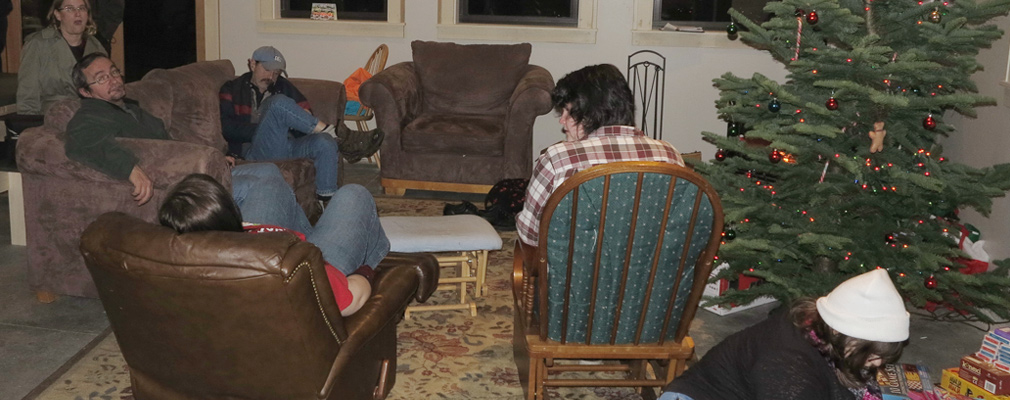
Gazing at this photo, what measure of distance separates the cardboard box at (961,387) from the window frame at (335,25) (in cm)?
437

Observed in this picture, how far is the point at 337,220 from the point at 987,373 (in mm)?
1884

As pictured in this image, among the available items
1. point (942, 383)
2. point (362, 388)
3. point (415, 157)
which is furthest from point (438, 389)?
point (415, 157)

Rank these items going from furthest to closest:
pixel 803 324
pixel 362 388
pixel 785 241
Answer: pixel 785 241 → pixel 362 388 → pixel 803 324

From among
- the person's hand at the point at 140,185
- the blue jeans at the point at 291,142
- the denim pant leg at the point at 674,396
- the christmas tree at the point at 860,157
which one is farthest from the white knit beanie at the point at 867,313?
the blue jeans at the point at 291,142

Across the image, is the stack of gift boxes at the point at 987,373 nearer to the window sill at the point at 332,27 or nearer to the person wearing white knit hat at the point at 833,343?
the person wearing white knit hat at the point at 833,343

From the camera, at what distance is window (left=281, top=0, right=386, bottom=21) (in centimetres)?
644

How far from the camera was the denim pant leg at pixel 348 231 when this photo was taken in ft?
7.85

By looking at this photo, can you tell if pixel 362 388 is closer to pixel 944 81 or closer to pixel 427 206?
pixel 944 81

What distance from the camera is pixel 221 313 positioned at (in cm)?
199

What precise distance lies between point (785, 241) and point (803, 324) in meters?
1.55

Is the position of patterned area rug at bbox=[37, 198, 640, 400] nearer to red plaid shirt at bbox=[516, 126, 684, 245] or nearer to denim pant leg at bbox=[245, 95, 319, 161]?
red plaid shirt at bbox=[516, 126, 684, 245]

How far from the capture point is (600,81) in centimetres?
256

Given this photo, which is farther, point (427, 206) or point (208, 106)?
point (427, 206)

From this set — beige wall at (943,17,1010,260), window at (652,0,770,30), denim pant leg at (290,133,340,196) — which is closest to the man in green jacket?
denim pant leg at (290,133,340,196)
